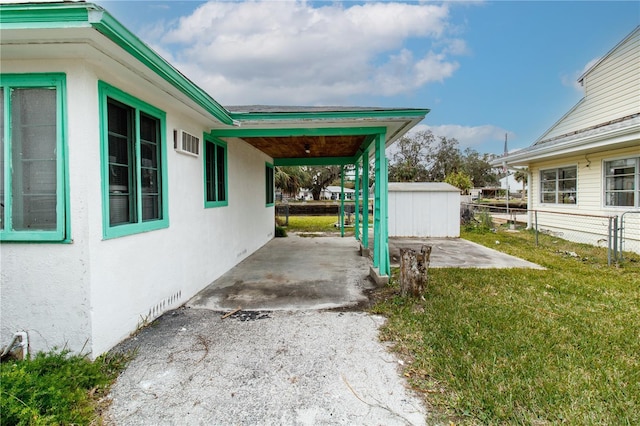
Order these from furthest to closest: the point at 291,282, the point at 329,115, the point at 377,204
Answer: the point at 377,204 < the point at 291,282 < the point at 329,115

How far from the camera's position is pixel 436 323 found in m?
3.34

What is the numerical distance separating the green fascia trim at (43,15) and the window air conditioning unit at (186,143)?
193cm

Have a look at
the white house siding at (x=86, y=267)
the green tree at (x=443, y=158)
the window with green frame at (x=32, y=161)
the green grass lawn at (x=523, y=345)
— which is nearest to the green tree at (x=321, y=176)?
the green tree at (x=443, y=158)

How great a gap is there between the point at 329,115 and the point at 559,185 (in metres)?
9.46

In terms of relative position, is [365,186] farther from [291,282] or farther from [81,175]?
[81,175]

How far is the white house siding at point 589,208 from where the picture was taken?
7625 mm

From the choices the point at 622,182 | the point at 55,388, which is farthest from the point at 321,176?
the point at 55,388

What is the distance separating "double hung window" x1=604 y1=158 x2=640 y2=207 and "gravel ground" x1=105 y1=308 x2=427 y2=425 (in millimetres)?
7968

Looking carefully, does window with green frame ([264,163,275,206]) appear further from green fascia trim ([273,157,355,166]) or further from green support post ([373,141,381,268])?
green support post ([373,141,381,268])

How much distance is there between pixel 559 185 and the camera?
10156mm

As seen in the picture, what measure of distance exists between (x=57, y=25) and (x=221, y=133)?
312 centimetres

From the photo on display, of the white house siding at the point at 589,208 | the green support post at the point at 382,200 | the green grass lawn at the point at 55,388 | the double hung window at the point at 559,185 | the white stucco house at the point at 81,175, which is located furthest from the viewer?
the double hung window at the point at 559,185

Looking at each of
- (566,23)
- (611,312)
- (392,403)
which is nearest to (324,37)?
(566,23)

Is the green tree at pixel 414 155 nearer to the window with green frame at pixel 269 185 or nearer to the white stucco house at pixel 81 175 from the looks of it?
the window with green frame at pixel 269 185
